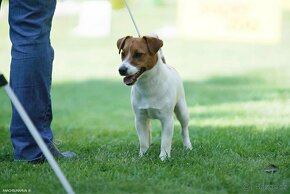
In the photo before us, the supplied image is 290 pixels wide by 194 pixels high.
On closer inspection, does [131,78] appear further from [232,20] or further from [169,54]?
[169,54]

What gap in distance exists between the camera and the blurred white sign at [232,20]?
14195mm

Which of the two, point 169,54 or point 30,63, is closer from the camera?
point 30,63

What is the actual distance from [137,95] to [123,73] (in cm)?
34

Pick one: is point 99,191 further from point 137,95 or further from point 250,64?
point 250,64

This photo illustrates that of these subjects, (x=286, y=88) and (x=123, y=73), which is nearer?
(x=123, y=73)

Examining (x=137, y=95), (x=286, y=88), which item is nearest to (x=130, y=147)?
(x=137, y=95)

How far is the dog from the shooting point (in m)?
4.80

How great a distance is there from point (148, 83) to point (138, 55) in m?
0.24

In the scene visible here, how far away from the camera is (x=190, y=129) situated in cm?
696

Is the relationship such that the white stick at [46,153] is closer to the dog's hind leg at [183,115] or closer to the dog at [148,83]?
the dog at [148,83]

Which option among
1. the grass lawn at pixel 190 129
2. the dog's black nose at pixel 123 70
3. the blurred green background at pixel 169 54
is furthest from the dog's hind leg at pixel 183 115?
the blurred green background at pixel 169 54

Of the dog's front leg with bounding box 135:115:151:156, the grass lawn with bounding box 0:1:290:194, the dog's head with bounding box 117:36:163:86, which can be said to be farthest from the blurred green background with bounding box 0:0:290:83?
the dog's head with bounding box 117:36:163:86

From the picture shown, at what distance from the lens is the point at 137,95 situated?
4992 mm

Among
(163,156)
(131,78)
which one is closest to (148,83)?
(131,78)
